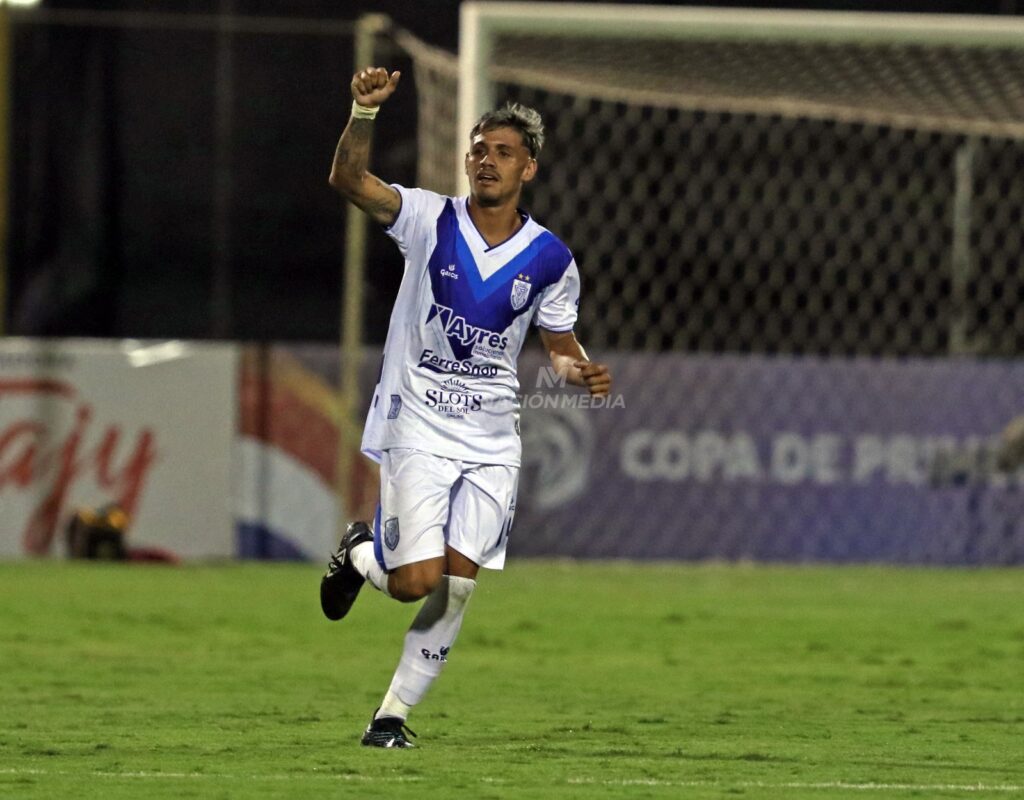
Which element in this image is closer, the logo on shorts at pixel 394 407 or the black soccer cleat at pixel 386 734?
the black soccer cleat at pixel 386 734

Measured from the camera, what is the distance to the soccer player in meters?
7.05

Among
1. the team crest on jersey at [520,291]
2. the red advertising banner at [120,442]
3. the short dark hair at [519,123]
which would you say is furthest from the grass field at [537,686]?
the short dark hair at [519,123]

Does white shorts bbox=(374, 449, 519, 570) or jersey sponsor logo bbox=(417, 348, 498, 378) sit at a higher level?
jersey sponsor logo bbox=(417, 348, 498, 378)

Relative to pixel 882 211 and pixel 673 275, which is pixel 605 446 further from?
pixel 882 211

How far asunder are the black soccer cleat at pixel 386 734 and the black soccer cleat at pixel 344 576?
1.85 ft

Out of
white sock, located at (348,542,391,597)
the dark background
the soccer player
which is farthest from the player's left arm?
the dark background

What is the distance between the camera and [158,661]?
1030 centimetres

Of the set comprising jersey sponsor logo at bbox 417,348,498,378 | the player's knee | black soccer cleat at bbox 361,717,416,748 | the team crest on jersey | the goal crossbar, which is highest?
the goal crossbar

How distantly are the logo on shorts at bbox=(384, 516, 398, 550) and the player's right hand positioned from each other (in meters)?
1.34

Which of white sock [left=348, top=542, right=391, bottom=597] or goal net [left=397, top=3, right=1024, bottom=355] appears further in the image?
goal net [left=397, top=3, right=1024, bottom=355]

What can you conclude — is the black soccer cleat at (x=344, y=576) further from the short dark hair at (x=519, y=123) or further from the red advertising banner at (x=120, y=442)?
the red advertising banner at (x=120, y=442)

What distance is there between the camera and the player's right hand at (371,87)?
265 inches

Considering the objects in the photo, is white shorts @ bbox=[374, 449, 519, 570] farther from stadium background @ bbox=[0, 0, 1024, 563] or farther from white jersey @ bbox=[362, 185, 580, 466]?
stadium background @ bbox=[0, 0, 1024, 563]

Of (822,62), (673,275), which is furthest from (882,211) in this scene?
(822,62)
